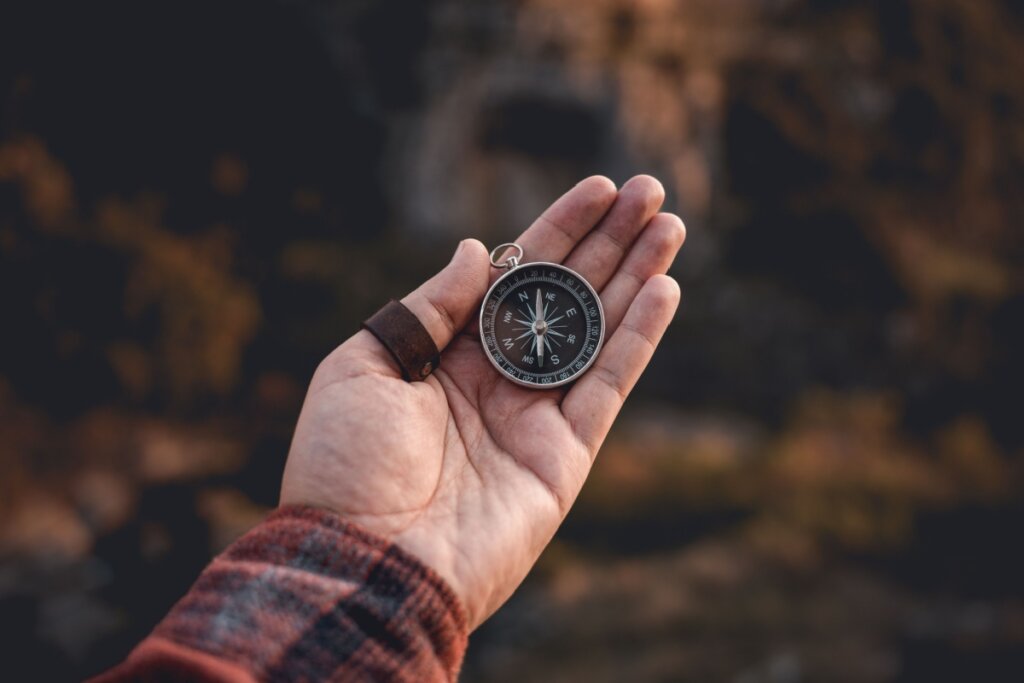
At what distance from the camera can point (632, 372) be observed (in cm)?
374

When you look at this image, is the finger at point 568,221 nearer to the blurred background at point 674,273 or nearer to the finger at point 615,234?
the finger at point 615,234

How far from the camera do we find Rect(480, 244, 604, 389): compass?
3.85 meters

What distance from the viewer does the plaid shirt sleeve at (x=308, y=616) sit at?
2238 millimetres

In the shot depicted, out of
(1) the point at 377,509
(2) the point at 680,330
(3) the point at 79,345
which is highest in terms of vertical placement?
(2) the point at 680,330

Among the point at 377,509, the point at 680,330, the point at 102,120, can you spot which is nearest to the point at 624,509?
the point at 680,330

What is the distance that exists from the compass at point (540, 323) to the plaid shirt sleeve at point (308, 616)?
4.34 ft

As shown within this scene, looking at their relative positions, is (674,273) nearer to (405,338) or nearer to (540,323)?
(540,323)

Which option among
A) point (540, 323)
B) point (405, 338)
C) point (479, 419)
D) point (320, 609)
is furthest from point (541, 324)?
point (320, 609)

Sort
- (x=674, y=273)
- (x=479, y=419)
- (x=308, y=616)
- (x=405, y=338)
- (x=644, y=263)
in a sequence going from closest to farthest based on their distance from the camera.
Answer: (x=308, y=616) → (x=405, y=338) → (x=479, y=419) → (x=644, y=263) → (x=674, y=273)

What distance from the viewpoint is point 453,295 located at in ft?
12.2

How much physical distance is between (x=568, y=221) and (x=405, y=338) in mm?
1074

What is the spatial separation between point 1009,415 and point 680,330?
6033mm

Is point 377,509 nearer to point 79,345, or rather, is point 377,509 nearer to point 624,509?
point 624,509

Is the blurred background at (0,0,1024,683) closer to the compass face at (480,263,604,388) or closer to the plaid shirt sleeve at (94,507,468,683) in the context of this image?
the compass face at (480,263,604,388)
